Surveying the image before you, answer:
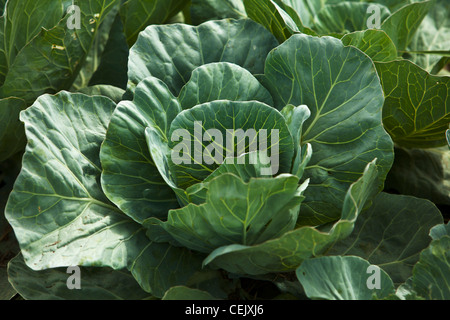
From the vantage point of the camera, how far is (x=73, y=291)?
96 cm

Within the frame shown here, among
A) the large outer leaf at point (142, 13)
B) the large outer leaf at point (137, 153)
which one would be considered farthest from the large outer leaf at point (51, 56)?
the large outer leaf at point (137, 153)

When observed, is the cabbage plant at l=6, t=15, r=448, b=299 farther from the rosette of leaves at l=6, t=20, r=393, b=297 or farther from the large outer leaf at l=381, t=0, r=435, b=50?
the large outer leaf at l=381, t=0, r=435, b=50

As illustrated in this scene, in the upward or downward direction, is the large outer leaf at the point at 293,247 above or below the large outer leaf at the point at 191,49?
below

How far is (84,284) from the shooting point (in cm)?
96

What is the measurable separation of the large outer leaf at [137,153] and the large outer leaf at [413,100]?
0.47 m

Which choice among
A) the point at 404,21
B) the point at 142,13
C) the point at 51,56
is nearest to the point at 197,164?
the point at 51,56

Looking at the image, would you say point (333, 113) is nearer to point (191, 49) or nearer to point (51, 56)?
point (191, 49)

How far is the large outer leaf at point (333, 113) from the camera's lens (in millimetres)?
955

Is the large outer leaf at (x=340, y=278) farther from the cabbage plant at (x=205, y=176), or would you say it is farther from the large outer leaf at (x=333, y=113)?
the large outer leaf at (x=333, y=113)

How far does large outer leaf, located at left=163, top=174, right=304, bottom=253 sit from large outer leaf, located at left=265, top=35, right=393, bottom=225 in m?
0.13

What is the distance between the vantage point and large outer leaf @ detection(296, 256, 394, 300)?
0.83 m

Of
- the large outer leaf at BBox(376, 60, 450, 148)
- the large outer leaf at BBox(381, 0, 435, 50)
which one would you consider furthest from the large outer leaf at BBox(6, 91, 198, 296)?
the large outer leaf at BBox(381, 0, 435, 50)

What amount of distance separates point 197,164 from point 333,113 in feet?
0.94
